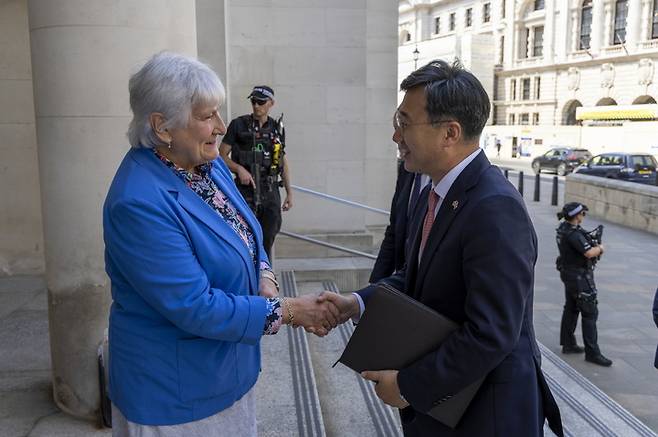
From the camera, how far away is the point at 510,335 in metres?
1.78

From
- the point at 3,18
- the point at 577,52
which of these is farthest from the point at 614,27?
the point at 3,18

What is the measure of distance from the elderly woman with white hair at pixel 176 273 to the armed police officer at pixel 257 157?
13.0ft

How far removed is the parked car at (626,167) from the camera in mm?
22953

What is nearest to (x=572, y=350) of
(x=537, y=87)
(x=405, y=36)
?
(x=537, y=87)

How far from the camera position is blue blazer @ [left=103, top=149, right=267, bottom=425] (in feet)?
5.93

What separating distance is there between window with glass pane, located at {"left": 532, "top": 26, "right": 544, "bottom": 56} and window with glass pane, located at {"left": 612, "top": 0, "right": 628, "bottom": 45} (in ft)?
28.5

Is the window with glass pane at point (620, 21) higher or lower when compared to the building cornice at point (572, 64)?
higher

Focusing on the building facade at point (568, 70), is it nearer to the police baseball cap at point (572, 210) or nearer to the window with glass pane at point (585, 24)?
the window with glass pane at point (585, 24)

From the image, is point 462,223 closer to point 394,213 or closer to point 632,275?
point 394,213

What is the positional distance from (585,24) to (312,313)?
60.6 m

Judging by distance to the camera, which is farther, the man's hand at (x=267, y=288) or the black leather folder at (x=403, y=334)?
the man's hand at (x=267, y=288)

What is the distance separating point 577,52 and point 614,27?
364 centimetres

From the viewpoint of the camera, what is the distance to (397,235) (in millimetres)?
3818

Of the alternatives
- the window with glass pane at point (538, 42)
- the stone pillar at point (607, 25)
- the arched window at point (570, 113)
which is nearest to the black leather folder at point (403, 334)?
the stone pillar at point (607, 25)
